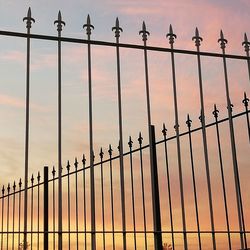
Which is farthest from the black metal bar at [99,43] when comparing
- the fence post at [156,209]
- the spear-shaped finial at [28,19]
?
the fence post at [156,209]

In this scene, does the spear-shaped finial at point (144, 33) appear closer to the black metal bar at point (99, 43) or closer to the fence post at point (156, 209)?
the black metal bar at point (99, 43)

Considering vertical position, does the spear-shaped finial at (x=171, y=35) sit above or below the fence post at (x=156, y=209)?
above

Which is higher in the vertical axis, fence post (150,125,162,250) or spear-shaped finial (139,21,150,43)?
spear-shaped finial (139,21,150,43)

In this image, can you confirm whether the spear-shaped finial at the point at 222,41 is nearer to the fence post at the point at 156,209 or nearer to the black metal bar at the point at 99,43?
the black metal bar at the point at 99,43

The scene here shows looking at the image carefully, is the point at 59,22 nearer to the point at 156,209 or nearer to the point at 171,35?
the point at 171,35

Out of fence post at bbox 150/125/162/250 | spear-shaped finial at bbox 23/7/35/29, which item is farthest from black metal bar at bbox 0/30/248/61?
fence post at bbox 150/125/162/250

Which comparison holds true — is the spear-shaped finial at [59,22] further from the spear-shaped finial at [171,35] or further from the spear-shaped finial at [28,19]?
the spear-shaped finial at [171,35]

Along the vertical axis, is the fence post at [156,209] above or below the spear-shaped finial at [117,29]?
below

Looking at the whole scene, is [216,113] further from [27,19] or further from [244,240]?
[27,19]

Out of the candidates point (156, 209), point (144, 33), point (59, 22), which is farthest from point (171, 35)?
point (156, 209)

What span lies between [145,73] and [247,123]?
289 cm

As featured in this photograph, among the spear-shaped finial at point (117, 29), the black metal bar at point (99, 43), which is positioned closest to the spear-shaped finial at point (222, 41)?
the black metal bar at point (99, 43)

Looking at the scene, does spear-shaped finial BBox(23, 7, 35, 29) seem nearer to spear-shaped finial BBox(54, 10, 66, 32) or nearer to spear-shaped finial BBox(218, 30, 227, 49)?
spear-shaped finial BBox(54, 10, 66, 32)

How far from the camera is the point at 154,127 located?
8867mm
